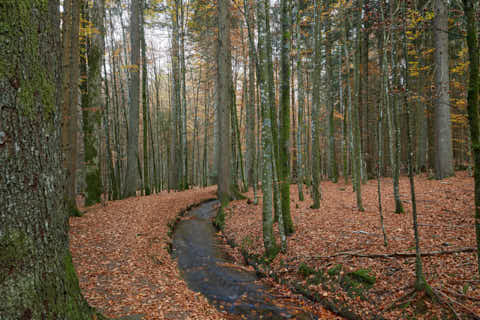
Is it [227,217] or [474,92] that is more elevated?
[474,92]

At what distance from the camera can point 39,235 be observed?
2.07m

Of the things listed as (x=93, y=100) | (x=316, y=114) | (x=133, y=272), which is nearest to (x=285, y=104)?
(x=316, y=114)

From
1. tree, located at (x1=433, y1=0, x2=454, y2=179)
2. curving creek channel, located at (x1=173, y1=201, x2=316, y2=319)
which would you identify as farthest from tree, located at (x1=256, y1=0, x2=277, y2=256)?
tree, located at (x1=433, y1=0, x2=454, y2=179)

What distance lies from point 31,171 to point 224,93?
10.5 metres

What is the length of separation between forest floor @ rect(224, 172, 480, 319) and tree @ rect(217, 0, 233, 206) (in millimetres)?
3386

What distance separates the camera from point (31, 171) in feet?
6.67

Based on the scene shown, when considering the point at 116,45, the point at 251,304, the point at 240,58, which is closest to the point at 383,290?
the point at 251,304

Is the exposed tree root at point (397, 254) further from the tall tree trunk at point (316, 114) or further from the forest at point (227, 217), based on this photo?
the tall tree trunk at point (316, 114)

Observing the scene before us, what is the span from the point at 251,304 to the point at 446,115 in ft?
38.4

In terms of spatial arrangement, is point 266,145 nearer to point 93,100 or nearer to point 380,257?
point 380,257

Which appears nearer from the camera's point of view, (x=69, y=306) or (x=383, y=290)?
(x=69, y=306)

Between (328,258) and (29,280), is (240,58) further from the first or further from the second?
(29,280)

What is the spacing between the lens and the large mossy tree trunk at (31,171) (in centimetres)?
186

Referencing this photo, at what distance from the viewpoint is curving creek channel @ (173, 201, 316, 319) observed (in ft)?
16.6
